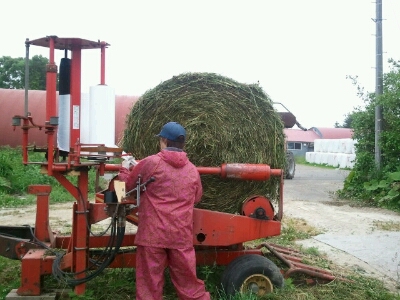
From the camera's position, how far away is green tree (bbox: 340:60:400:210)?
11680 millimetres

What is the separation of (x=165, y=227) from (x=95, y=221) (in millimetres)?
723

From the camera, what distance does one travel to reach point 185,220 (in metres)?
3.85

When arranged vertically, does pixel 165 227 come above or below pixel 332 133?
below

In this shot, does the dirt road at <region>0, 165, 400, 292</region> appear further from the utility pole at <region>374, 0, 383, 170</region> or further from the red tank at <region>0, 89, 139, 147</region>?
the red tank at <region>0, 89, 139, 147</region>

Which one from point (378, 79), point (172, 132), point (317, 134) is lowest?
point (172, 132)

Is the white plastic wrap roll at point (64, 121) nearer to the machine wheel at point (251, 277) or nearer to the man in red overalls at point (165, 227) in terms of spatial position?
the man in red overalls at point (165, 227)

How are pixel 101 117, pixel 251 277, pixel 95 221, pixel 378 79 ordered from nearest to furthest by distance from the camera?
1. pixel 101 117
2. pixel 95 221
3. pixel 251 277
4. pixel 378 79

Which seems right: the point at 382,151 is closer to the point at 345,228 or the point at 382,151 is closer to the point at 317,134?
the point at 345,228

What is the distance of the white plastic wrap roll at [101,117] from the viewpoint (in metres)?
3.92

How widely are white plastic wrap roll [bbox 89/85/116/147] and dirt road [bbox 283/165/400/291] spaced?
131 inches

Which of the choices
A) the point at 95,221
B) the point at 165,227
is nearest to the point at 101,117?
the point at 95,221

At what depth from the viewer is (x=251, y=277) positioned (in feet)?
14.2

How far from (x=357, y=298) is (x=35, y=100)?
16643mm

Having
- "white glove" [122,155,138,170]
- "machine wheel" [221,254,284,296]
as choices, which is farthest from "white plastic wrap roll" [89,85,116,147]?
"machine wheel" [221,254,284,296]
